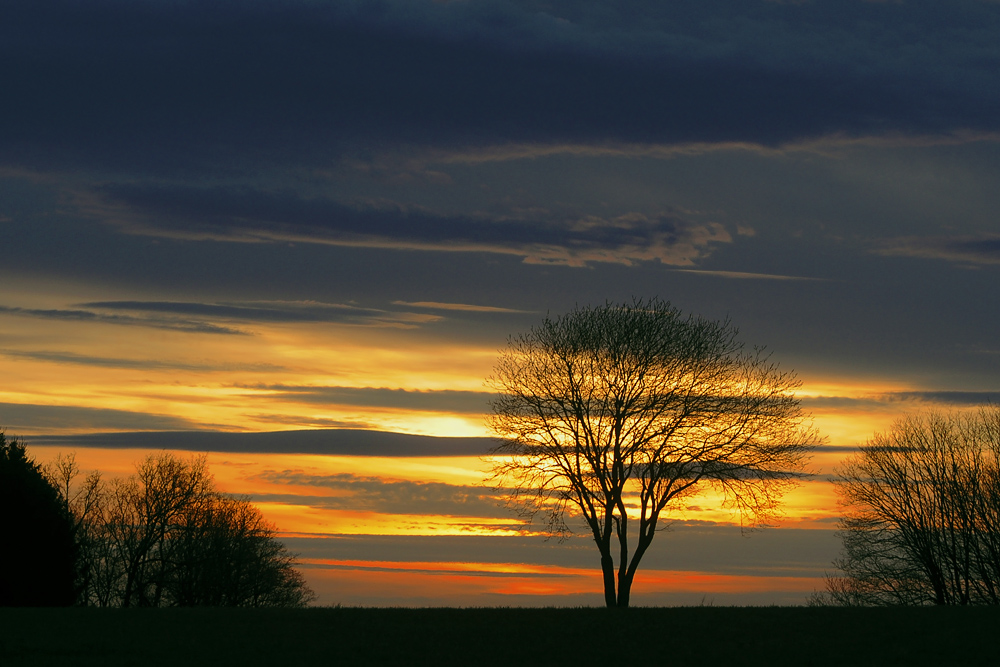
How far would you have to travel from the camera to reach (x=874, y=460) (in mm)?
66188

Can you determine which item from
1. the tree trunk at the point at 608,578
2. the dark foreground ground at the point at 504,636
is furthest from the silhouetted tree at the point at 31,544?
the tree trunk at the point at 608,578

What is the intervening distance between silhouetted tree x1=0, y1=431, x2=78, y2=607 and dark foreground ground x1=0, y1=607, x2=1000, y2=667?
14747 millimetres

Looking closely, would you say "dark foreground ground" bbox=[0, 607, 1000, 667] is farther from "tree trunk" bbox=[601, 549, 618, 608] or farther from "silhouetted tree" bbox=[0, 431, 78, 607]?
"silhouetted tree" bbox=[0, 431, 78, 607]

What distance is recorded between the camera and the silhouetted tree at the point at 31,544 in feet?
164

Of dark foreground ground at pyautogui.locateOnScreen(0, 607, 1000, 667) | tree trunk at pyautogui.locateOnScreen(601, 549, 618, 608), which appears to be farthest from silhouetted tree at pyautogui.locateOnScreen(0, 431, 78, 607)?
tree trunk at pyautogui.locateOnScreen(601, 549, 618, 608)

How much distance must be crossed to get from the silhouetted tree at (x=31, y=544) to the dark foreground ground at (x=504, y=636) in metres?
14.7

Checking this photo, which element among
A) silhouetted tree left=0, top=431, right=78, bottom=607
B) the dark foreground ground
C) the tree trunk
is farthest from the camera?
silhouetted tree left=0, top=431, right=78, bottom=607

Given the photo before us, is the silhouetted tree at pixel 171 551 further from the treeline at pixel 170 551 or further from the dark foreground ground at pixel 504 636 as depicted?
the dark foreground ground at pixel 504 636

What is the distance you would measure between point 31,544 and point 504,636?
3093cm

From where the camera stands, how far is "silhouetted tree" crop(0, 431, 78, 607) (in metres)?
50.1

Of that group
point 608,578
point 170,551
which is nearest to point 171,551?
point 170,551

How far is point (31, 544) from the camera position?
50.6 meters

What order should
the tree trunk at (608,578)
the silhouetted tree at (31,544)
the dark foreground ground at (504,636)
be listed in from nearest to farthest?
the dark foreground ground at (504,636)
the tree trunk at (608,578)
the silhouetted tree at (31,544)

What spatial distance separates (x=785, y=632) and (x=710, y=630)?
2.36m
